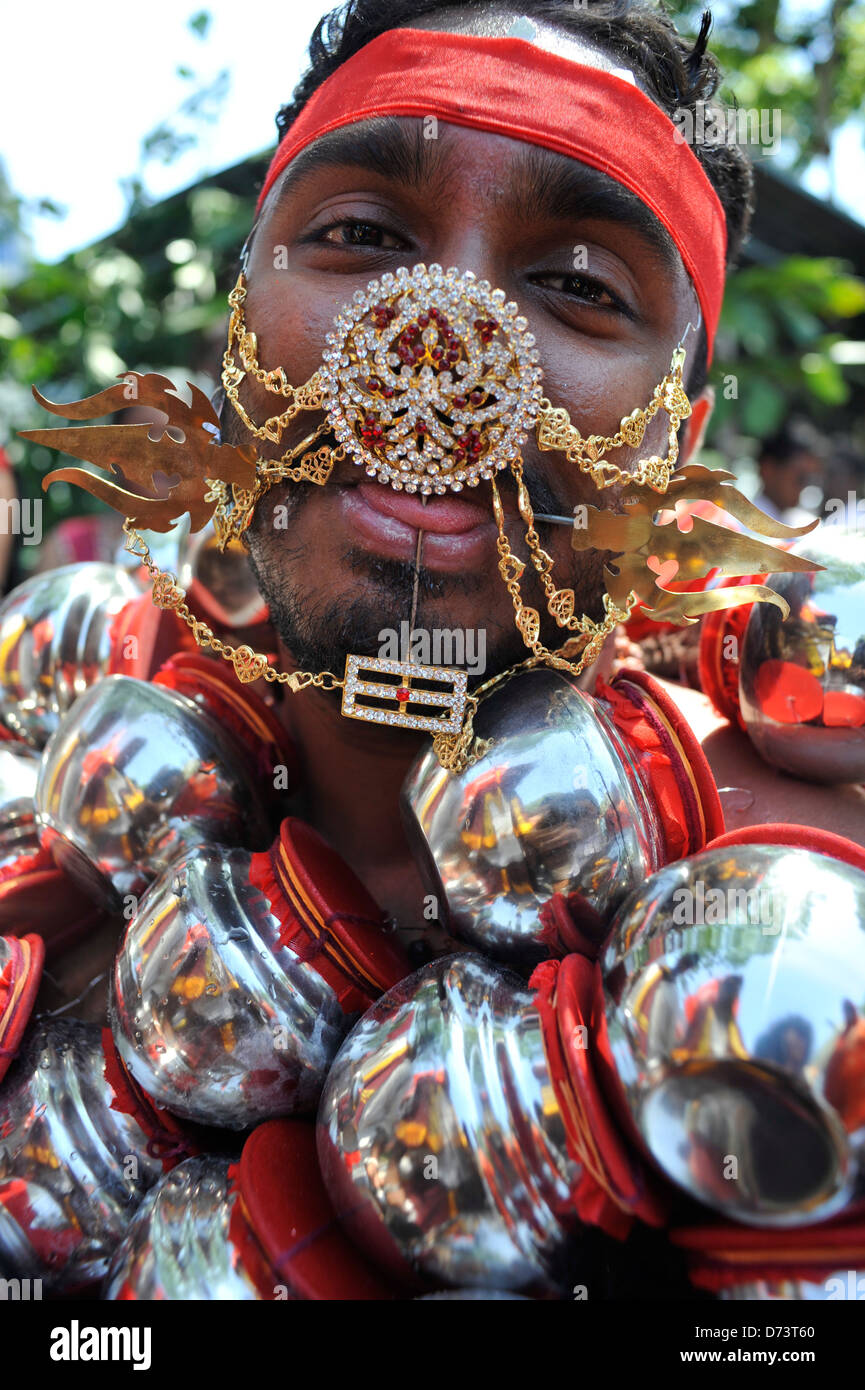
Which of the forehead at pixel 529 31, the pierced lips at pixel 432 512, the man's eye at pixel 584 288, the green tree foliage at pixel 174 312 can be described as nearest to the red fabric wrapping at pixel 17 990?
the pierced lips at pixel 432 512

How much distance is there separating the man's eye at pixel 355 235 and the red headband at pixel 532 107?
0.18m

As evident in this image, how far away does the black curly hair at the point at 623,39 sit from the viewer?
197 centimetres

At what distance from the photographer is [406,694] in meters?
1.68

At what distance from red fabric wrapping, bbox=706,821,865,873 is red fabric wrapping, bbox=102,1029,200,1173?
0.91 meters

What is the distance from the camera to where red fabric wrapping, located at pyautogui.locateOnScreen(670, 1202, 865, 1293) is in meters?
1.12

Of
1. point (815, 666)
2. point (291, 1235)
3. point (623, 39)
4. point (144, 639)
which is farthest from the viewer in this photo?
point (144, 639)

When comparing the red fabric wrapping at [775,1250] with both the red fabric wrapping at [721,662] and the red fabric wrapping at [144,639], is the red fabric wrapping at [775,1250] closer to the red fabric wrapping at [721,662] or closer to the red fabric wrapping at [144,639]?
the red fabric wrapping at [721,662]

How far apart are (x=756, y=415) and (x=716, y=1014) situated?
24.2 ft

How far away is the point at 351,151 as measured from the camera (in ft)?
5.95

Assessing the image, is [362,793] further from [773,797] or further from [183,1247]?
[183,1247]

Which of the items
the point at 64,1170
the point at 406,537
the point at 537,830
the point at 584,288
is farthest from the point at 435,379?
the point at 64,1170

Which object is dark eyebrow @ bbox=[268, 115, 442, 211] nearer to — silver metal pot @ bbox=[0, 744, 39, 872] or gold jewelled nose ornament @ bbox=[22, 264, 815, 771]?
gold jewelled nose ornament @ bbox=[22, 264, 815, 771]

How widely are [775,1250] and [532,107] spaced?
64.2 inches
